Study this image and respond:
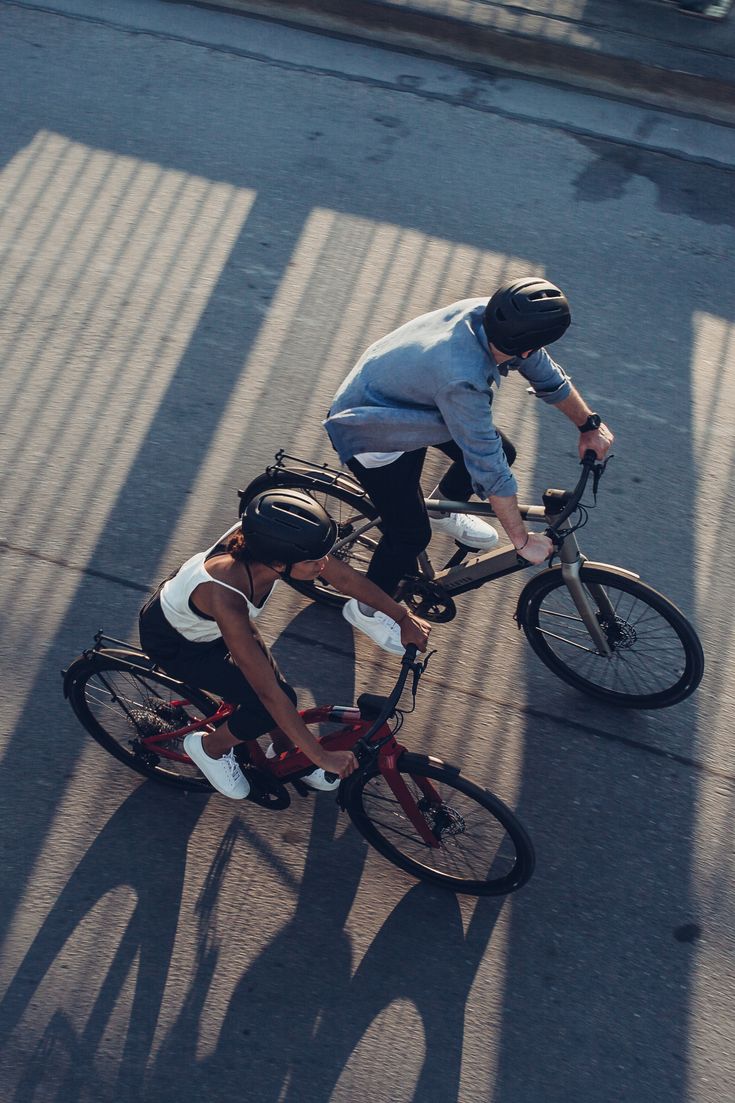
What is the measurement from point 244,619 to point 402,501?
1.10 m

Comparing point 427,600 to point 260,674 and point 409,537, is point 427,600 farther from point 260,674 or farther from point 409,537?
point 260,674

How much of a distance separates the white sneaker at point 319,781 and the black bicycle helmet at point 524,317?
74.4 inches

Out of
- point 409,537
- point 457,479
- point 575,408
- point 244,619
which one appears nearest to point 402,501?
point 409,537

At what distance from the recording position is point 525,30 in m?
7.99

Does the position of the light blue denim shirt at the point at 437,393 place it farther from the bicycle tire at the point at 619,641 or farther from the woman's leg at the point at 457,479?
the bicycle tire at the point at 619,641

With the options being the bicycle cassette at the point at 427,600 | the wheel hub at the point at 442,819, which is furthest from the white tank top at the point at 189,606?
the bicycle cassette at the point at 427,600

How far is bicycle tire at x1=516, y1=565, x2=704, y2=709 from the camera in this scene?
4.32 metres

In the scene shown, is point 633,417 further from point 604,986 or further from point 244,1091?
point 244,1091

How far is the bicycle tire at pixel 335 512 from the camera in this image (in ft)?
15.4

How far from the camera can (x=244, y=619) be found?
135 inches

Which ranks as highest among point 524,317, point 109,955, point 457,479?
point 524,317

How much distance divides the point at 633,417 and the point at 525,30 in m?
3.94

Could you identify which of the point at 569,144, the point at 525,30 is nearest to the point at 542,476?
the point at 569,144

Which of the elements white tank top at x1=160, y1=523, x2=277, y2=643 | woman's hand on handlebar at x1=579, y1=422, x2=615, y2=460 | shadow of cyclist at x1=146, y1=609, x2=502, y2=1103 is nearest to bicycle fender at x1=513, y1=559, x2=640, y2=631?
woman's hand on handlebar at x1=579, y1=422, x2=615, y2=460
